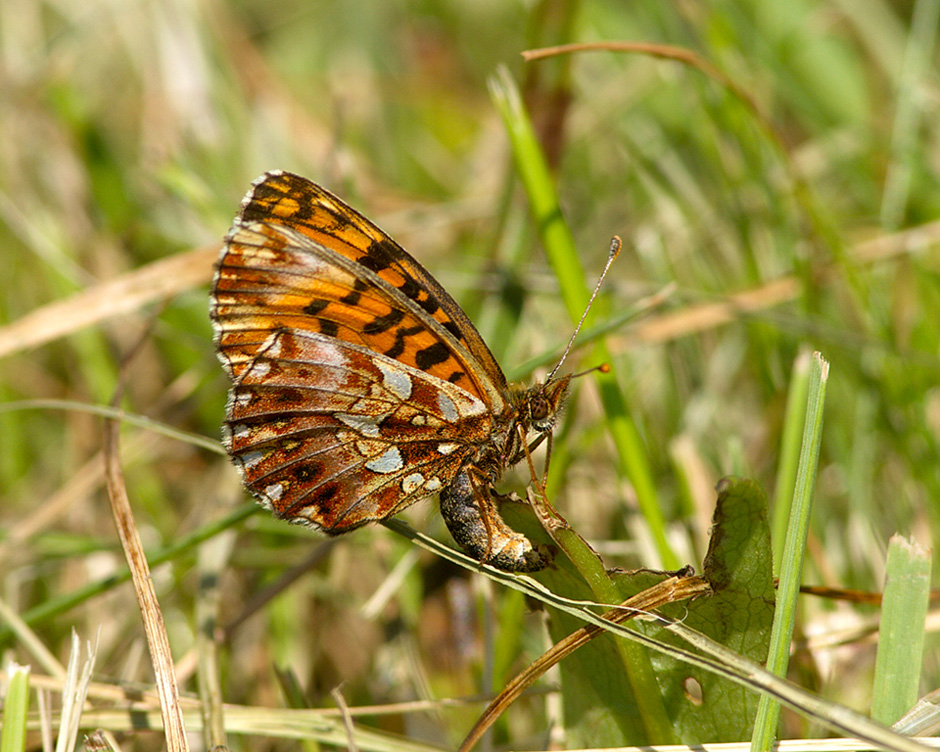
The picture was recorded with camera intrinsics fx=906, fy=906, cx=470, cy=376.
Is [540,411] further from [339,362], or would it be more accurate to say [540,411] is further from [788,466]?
[788,466]

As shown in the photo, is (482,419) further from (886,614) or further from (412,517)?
(886,614)

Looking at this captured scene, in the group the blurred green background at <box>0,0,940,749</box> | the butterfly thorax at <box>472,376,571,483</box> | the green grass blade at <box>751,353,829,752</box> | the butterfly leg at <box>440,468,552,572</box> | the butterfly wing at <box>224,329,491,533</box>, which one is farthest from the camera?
the blurred green background at <box>0,0,940,749</box>

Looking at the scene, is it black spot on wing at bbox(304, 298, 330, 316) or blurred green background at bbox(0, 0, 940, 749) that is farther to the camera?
blurred green background at bbox(0, 0, 940, 749)

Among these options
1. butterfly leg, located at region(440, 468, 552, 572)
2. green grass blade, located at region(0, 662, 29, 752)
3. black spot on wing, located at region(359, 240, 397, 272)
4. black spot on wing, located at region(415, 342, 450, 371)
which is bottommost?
green grass blade, located at region(0, 662, 29, 752)

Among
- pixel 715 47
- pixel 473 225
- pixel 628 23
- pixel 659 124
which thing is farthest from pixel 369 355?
pixel 628 23

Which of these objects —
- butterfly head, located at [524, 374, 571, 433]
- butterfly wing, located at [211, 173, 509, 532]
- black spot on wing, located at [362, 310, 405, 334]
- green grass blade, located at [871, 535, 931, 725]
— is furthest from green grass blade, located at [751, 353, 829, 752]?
black spot on wing, located at [362, 310, 405, 334]

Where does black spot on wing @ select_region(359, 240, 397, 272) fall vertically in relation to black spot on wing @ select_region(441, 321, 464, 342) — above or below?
above

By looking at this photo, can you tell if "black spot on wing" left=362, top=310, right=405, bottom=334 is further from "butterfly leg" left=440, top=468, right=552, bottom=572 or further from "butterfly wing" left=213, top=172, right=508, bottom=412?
"butterfly leg" left=440, top=468, right=552, bottom=572
